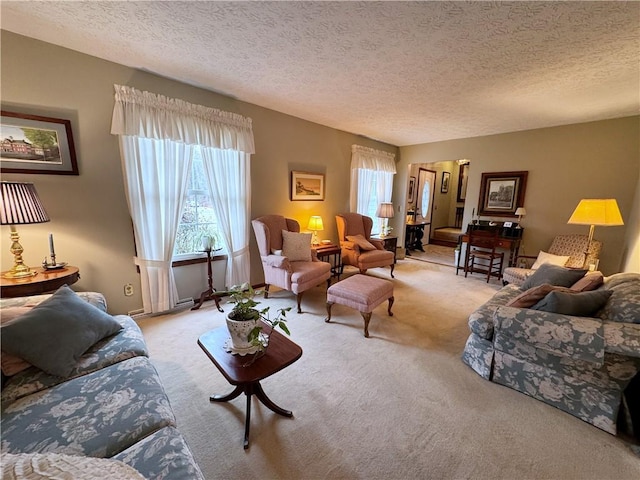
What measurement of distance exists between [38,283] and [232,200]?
1894mm

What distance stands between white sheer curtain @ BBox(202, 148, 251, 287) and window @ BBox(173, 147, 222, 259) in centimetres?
13

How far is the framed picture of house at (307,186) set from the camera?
160 inches

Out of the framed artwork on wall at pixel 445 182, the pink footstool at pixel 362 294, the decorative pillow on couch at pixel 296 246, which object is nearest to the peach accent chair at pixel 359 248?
the decorative pillow on couch at pixel 296 246

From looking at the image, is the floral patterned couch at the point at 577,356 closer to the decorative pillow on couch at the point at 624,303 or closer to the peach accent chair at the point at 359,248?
the decorative pillow on couch at the point at 624,303

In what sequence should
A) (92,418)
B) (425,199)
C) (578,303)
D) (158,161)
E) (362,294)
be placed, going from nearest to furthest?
(92,418) < (578,303) < (362,294) < (158,161) < (425,199)

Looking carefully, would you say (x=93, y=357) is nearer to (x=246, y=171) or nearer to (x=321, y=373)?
(x=321, y=373)

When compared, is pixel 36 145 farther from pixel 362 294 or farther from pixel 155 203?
pixel 362 294

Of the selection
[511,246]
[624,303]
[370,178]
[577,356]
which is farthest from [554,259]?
[370,178]

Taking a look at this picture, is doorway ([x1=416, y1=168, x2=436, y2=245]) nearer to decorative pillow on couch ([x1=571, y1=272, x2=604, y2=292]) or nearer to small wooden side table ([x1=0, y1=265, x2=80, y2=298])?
decorative pillow on couch ([x1=571, y1=272, x2=604, y2=292])

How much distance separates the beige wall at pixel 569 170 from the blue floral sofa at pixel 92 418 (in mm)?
4443

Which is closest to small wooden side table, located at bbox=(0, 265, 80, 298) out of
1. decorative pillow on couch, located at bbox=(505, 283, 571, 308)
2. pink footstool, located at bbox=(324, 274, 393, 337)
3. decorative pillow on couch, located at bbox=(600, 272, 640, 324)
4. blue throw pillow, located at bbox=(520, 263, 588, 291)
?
pink footstool, located at bbox=(324, 274, 393, 337)

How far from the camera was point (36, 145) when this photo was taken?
7.00 ft

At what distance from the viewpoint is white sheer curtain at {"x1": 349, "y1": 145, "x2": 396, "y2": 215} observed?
16.3 ft

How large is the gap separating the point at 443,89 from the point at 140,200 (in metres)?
3.38
